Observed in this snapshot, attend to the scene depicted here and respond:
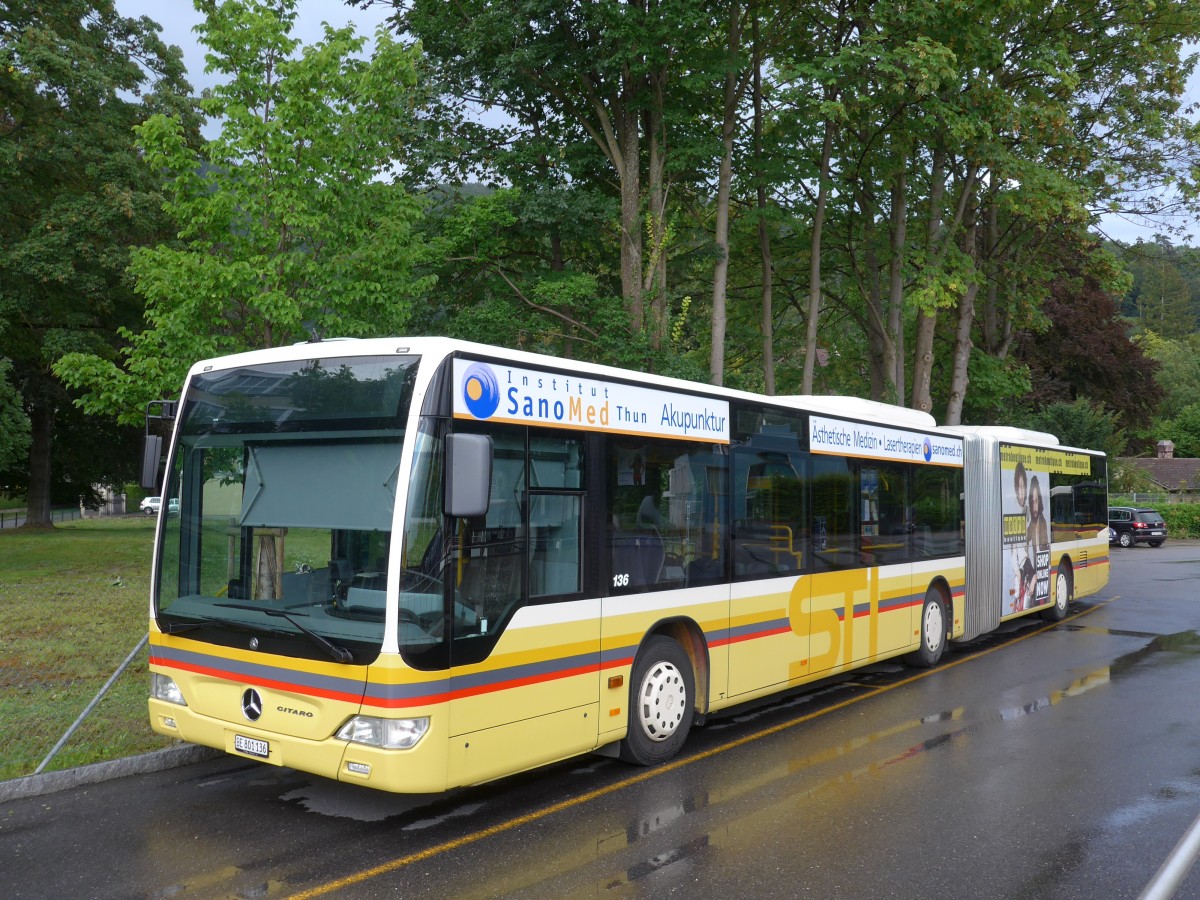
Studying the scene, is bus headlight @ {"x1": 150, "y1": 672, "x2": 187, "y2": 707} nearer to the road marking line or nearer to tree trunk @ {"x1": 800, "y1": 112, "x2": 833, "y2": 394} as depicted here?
the road marking line

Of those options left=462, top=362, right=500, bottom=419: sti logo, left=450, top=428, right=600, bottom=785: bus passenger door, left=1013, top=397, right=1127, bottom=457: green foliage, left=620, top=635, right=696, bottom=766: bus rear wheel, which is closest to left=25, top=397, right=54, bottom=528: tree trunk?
left=620, top=635, right=696, bottom=766: bus rear wheel

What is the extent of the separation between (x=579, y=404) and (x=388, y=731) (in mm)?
2542

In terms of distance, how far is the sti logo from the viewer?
594cm

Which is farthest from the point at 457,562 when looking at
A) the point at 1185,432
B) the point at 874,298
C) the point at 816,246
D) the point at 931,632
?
the point at 1185,432

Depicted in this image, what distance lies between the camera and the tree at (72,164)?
2255 cm

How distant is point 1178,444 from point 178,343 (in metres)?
85.5

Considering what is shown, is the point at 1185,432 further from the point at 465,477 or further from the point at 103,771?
the point at 103,771

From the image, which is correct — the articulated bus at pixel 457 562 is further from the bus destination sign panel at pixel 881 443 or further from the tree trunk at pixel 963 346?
the tree trunk at pixel 963 346

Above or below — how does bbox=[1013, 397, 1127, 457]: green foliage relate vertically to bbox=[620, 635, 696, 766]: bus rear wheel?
above

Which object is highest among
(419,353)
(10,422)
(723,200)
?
(723,200)

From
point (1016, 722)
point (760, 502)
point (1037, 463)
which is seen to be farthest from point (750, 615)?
point (1037, 463)

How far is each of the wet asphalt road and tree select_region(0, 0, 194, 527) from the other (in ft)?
63.9

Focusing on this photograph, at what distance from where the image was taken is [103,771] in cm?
712

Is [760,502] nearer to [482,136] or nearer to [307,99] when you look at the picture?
[307,99]
